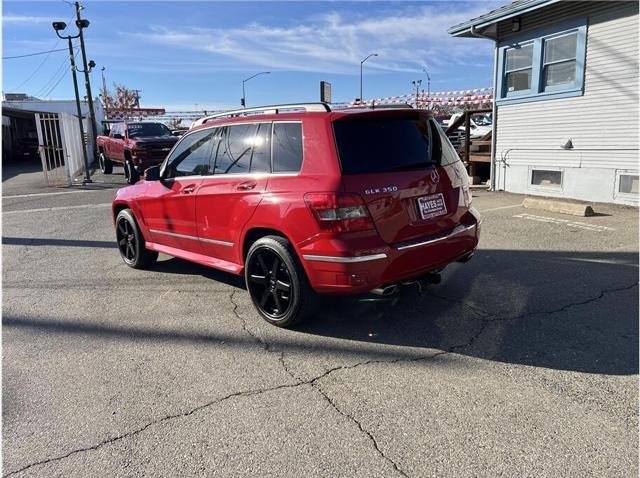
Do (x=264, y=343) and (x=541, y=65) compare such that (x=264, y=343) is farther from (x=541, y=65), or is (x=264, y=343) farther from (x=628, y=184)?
(x=541, y=65)

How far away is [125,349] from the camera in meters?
4.00

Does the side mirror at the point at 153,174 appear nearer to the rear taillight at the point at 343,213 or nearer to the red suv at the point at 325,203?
the red suv at the point at 325,203

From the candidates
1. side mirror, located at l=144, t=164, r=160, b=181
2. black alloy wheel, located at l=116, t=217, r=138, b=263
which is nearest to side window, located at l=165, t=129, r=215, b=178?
side mirror, located at l=144, t=164, r=160, b=181

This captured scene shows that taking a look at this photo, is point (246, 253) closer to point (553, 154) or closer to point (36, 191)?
point (553, 154)

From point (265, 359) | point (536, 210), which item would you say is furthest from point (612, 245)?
point (265, 359)

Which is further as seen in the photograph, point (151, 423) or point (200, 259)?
point (200, 259)

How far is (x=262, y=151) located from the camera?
4387 mm

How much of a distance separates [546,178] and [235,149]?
337 inches

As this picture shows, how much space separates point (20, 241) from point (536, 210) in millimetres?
9242

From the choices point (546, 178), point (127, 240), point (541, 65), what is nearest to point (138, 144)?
point (127, 240)

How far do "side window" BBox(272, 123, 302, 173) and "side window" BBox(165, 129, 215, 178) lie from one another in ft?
3.38

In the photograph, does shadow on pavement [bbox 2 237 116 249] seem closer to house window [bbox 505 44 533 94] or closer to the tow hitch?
the tow hitch

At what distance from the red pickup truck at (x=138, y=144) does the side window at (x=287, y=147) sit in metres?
11.1

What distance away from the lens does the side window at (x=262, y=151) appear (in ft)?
14.1
